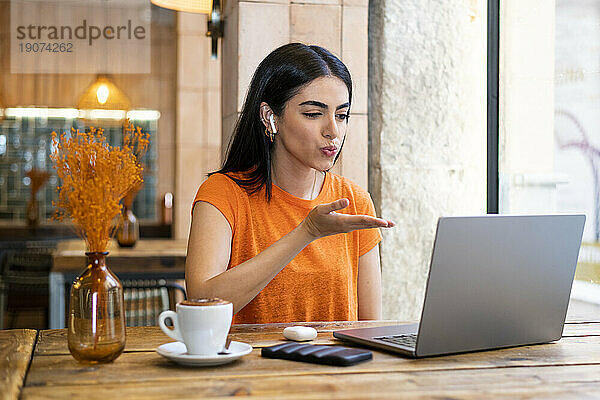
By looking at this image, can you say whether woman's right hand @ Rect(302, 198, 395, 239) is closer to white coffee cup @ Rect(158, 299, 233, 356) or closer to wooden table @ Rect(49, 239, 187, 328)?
white coffee cup @ Rect(158, 299, 233, 356)

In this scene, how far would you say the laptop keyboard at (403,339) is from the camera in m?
1.34

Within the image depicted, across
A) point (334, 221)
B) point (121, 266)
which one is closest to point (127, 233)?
point (121, 266)

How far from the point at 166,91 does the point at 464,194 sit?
16.2ft

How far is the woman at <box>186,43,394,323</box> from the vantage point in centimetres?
181

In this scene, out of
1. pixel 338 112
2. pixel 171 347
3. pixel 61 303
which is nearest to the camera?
pixel 171 347

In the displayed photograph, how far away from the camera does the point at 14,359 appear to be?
121 centimetres

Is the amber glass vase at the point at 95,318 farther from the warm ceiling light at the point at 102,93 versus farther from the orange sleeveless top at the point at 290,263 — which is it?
the warm ceiling light at the point at 102,93

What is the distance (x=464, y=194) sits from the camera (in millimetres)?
2662

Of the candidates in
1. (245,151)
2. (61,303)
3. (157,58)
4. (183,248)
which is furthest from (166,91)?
(245,151)

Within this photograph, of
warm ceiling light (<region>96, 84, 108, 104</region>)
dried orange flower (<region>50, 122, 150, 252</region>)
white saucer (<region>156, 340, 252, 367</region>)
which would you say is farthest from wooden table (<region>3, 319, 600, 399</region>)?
warm ceiling light (<region>96, 84, 108, 104</region>)

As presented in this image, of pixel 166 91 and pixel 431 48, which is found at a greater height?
pixel 166 91

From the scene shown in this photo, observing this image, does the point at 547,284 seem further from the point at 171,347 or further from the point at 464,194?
the point at 464,194

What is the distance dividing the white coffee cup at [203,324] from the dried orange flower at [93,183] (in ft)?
0.59

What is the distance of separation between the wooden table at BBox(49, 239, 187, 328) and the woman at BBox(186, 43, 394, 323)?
174 centimetres
